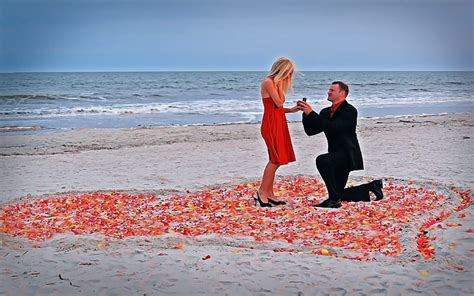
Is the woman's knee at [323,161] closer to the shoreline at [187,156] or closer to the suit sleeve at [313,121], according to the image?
the suit sleeve at [313,121]

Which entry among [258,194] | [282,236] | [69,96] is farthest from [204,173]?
[69,96]

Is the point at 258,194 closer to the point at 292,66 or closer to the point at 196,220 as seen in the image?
the point at 196,220

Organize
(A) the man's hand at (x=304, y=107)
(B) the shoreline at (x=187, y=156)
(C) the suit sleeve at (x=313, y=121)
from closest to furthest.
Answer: (A) the man's hand at (x=304, y=107)
(C) the suit sleeve at (x=313, y=121)
(B) the shoreline at (x=187, y=156)

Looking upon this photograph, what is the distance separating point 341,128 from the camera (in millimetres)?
6305

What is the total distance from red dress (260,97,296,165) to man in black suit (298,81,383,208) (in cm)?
25

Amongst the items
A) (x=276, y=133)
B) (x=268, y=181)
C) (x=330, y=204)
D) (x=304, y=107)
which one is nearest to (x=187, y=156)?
(x=268, y=181)

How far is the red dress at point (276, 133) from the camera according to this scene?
630 cm

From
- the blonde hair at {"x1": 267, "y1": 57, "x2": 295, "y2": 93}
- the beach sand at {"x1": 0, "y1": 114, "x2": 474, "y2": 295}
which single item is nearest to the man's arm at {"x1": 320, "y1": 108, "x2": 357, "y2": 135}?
the blonde hair at {"x1": 267, "y1": 57, "x2": 295, "y2": 93}

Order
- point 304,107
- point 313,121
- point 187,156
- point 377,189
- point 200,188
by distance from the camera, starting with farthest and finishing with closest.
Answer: point 187,156, point 200,188, point 377,189, point 313,121, point 304,107

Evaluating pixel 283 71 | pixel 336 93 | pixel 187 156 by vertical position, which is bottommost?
pixel 187 156

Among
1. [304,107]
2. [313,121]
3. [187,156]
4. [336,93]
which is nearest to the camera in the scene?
[304,107]

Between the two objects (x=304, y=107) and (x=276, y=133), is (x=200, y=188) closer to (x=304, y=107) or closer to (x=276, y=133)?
(x=276, y=133)

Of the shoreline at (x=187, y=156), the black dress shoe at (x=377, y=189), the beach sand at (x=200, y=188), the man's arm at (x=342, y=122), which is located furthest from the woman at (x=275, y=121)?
the shoreline at (x=187, y=156)

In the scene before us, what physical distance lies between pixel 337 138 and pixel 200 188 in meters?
2.07
